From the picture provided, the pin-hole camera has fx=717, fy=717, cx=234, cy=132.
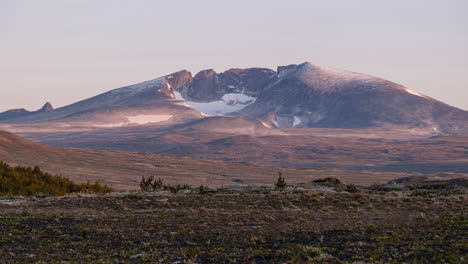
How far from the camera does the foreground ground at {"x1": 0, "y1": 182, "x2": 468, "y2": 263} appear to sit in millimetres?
19734

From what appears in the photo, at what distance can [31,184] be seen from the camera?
46.9 metres

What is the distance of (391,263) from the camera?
17.8 meters

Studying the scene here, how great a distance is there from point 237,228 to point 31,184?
25096 mm

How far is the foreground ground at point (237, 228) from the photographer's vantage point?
19734 mm

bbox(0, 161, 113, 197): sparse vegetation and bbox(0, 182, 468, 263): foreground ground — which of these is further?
bbox(0, 161, 113, 197): sparse vegetation

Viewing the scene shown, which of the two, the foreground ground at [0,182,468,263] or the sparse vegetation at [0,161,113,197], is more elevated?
the foreground ground at [0,182,468,263]

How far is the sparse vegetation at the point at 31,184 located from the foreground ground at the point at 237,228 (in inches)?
351

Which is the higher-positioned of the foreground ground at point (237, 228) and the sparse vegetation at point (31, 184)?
the foreground ground at point (237, 228)

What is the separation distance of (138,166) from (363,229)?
528 feet

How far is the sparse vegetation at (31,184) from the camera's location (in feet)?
148

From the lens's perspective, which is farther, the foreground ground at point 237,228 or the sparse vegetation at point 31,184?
the sparse vegetation at point 31,184

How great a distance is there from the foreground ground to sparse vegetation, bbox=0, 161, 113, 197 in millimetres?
8914

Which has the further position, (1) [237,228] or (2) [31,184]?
(2) [31,184]

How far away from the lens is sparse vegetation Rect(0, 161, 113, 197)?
45062 millimetres
